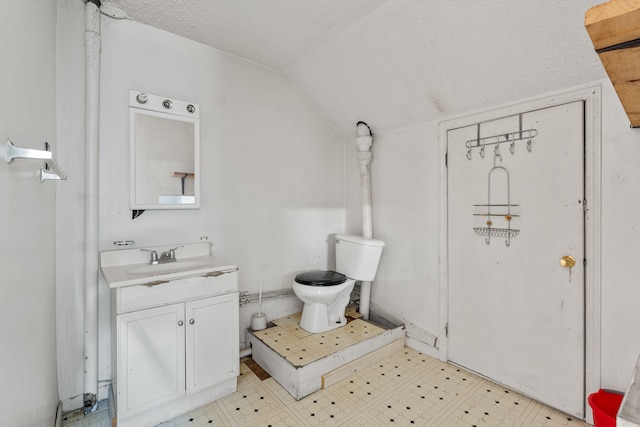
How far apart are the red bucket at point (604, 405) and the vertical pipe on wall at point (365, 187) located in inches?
59.7

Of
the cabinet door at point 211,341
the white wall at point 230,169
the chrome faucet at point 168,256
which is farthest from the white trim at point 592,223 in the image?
the chrome faucet at point 168,256

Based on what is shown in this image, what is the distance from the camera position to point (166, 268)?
70.1 inches

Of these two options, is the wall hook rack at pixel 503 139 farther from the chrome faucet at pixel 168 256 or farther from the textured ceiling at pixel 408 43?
the chrome faucet at pixel 168 256

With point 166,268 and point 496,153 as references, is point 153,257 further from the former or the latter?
point 496,153

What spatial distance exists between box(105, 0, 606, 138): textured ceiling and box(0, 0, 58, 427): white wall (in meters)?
0.95

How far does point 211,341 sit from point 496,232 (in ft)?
6.21

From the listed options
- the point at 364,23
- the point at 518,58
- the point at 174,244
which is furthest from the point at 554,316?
the point at 174,244

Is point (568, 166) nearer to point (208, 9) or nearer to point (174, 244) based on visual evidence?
point (208, 9)

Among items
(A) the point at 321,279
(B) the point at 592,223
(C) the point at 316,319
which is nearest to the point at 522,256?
(B) the point at 592,223

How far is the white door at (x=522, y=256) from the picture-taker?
158cm

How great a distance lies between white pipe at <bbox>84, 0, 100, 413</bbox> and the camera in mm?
1643

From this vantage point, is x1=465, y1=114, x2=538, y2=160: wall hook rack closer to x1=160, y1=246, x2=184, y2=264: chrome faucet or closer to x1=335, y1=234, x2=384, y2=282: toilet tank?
x1=335, y1=234, x2=384, y2=282: toilet tank

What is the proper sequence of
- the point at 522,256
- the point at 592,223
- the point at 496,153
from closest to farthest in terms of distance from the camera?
the point at 592,223 → the point at 522,256 → the point at 496,153

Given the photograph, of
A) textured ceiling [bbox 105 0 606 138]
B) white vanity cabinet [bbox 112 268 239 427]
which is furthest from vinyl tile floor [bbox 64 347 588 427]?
textured ceiling [bbox 105 0 606 138]
